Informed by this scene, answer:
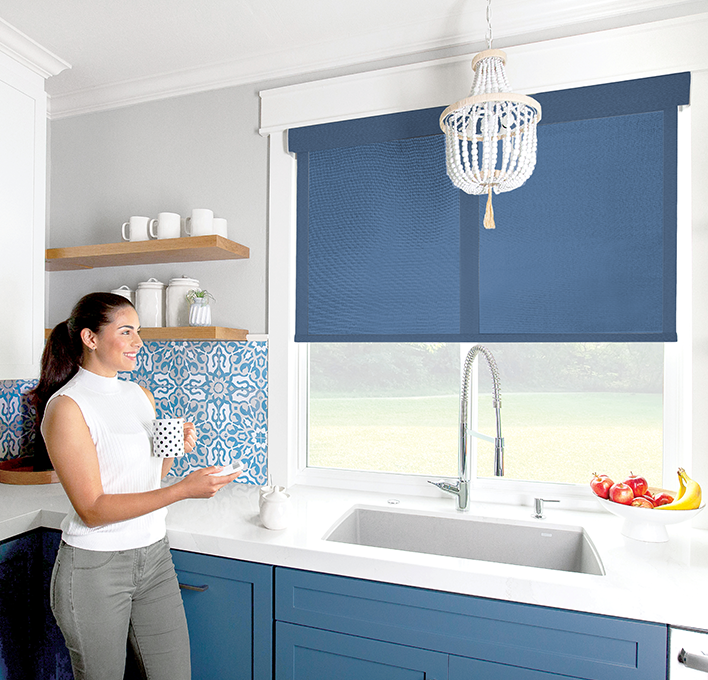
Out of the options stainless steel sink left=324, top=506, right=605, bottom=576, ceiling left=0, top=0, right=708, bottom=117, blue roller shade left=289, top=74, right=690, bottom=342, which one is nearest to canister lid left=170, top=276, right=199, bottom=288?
blue roller shade left=289, top=74, right=690, bottom=342

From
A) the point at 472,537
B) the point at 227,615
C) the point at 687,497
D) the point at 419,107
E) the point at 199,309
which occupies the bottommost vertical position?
the point at 227,615

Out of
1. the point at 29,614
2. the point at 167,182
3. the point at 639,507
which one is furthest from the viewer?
the point at 167,182

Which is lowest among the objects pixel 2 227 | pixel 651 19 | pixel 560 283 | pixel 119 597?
pixel 119 597

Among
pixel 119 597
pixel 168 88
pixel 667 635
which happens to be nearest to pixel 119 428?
pixel 119 597

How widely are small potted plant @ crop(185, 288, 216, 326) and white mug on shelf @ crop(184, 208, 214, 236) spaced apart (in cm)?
24

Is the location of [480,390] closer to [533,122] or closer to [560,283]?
[560,283]

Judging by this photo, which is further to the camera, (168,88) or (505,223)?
(168,88)

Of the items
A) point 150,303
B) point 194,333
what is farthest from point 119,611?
point 150,303

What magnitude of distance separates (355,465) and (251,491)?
0.43m

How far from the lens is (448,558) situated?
1373 mm

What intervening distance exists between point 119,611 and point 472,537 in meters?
1.07

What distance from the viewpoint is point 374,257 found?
1969 millimetres

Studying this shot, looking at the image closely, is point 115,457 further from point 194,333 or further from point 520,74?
point 520,74

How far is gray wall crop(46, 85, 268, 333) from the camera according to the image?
84.8 inches
